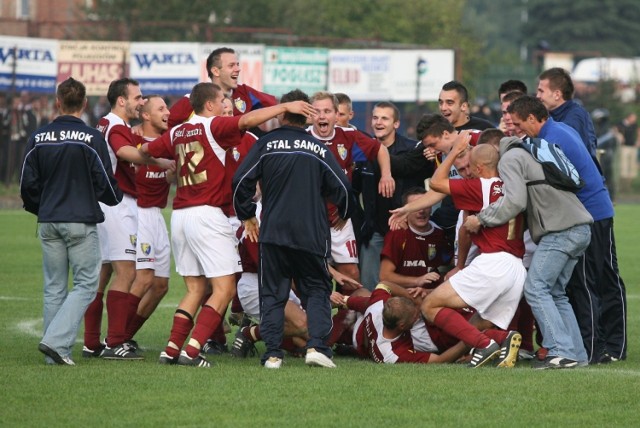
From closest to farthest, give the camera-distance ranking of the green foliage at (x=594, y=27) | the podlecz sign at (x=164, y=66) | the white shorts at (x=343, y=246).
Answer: the white shorts at (x=343, y=246), the podlecz sign at (x=164, y=66), the green foliage at (x=594, y=27)

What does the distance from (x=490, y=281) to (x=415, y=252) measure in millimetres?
1353

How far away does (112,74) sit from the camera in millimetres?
30531

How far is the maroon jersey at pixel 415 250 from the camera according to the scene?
1141 cm

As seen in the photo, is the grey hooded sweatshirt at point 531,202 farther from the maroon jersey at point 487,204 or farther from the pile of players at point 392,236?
the maroon jersey at point 487,204

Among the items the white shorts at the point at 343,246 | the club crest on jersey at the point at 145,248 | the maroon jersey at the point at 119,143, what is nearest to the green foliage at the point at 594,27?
the white shorts at the point at 343,246

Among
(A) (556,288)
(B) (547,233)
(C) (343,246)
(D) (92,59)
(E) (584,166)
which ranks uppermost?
(D) (92,59)

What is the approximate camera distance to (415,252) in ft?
37.6

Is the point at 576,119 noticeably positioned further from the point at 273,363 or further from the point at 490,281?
the point at 273,363

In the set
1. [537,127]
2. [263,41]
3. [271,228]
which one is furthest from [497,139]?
[263,41]

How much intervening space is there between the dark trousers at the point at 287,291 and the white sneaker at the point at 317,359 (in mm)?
64

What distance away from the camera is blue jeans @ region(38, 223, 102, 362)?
1007cm

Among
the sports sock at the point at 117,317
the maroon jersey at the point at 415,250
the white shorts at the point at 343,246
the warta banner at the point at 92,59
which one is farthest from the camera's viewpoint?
the warta banner at the point at 92,59

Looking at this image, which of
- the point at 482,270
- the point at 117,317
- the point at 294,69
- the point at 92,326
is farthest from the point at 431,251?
the point at 294,69

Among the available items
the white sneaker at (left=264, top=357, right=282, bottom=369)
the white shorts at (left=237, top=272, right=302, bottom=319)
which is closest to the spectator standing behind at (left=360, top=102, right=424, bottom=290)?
the white shorts at (left=237, top=272, right=302, bottom=319)
